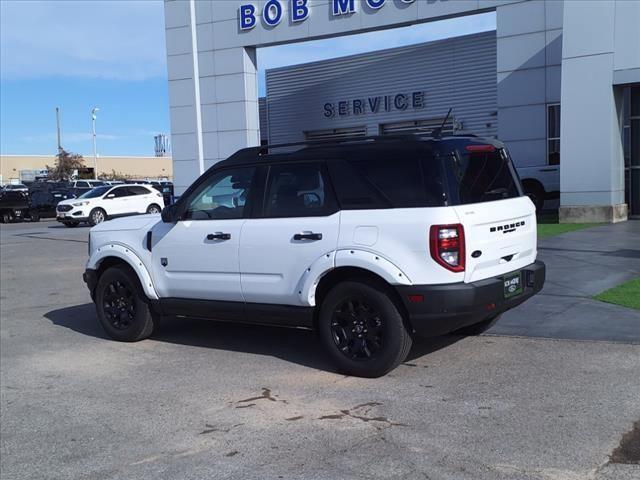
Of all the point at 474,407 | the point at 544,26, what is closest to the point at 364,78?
the point at 544,26

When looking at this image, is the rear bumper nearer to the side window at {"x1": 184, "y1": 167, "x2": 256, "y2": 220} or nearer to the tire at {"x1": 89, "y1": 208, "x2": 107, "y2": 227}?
the side window at {"x1": 184, "y1": 167, "x2": 256, "y2": 220}

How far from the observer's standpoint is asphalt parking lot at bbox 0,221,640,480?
13.6 ft

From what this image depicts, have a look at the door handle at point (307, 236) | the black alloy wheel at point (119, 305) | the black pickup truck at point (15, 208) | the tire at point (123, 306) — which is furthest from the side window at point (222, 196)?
the black pickup truck at point (15, 208)

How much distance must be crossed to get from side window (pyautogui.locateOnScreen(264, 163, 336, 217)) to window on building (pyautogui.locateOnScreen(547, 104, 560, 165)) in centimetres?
1584

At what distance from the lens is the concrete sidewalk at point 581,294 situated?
6892 millimetres

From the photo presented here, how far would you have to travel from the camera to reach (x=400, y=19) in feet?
73.6

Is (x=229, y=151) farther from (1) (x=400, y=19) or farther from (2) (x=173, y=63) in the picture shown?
(1) (x=400, y=19)

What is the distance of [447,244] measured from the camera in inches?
207

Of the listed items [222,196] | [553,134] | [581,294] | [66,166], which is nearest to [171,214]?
[222,196]

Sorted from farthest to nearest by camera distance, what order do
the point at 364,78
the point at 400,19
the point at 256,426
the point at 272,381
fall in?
the point at 364,78 < the point at 400,19 < the point at 272,381 < the point at 256,426

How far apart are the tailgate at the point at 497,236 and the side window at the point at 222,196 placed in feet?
7.32

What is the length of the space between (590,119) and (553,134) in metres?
4.35

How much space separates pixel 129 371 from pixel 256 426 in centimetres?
217

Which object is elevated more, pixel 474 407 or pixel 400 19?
pixel 400 19
